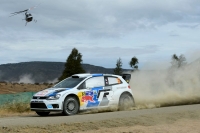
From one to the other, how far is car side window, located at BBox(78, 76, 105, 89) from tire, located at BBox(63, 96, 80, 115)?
737 mm

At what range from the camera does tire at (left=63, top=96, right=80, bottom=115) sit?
15.6 m

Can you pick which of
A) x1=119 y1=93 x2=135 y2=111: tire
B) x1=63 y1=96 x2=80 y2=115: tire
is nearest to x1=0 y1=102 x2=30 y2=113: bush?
x1=63 y1=96 x2=80 y2=115: tire

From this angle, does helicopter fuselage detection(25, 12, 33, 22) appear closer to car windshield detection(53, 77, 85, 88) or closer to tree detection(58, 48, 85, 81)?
car windshield detection(53, 77, 85, 88)

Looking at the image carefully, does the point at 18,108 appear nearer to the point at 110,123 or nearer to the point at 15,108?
the point at 15,108

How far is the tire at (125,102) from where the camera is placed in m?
17.4

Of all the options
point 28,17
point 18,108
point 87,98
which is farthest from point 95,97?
point 28,17

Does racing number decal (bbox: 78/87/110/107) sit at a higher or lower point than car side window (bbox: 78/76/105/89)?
lower

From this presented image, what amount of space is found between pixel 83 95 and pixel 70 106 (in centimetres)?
77

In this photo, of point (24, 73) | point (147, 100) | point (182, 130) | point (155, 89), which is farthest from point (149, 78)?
point (24, 73)

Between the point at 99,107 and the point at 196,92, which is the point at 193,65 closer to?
the point at 196,92

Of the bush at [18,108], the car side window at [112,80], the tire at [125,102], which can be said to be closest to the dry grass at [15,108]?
the bush at [18,108]

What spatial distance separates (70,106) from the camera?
15750 mm

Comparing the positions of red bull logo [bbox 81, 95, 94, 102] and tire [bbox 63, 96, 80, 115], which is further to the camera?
red bull logo [bbox 81, 95, 94, 102]

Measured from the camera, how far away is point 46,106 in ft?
50.3
